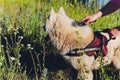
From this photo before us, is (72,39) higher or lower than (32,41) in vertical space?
higher

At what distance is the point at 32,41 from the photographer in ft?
20.1

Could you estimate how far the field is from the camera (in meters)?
4.80

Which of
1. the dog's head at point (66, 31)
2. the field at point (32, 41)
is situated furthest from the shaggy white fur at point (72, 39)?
the field at point (32, 41)

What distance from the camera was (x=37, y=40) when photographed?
19.9 ft

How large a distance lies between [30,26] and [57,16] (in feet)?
5.44

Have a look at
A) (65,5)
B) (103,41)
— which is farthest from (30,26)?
(103,41)

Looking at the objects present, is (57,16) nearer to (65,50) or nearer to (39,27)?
(65,50)

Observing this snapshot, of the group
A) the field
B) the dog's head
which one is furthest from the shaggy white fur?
the field

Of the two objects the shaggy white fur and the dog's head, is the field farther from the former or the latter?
the dog's head

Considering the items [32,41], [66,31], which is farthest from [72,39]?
[32,41]

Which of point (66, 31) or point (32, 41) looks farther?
point (32, 41)

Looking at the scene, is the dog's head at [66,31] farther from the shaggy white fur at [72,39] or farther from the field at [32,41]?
the field at [32,41]

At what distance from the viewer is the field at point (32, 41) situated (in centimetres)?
480

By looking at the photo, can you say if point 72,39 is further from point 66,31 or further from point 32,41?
point 32,41
